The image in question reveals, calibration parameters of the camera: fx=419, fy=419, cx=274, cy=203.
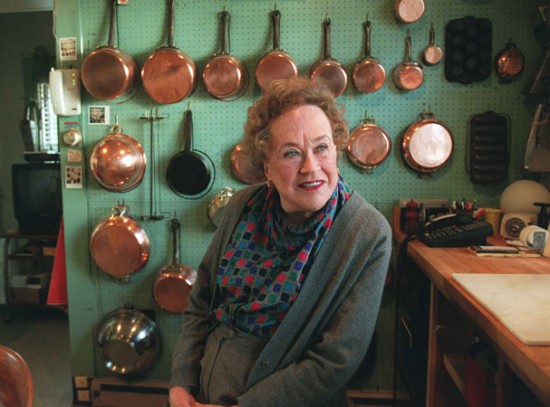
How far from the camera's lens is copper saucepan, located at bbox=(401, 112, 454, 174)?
1947mm

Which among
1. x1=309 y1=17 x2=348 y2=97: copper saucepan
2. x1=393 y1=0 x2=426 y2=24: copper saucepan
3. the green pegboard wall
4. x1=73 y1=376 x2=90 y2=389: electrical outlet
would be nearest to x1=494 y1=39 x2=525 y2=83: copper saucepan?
the green pegboard wall

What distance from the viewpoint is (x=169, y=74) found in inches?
78.7

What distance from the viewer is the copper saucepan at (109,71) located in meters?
2.01

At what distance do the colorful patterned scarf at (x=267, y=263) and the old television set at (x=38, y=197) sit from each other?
2.63 m

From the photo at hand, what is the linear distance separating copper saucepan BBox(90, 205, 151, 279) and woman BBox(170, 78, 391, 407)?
0.91 meters

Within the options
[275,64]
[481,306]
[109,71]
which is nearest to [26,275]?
[109,71]

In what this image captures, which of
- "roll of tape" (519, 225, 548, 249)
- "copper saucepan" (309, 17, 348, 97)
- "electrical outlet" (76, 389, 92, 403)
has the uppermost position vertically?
"copper saucepan" (309, 17, 348, 97)

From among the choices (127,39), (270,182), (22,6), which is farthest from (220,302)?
(22,6)

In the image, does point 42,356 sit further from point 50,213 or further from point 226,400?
point 226,400

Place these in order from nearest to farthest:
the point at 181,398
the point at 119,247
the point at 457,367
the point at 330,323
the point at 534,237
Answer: the point at 330,323 → the point at 181,398 → the point at 457,367 → the point at 534,237 → the point at 119,247

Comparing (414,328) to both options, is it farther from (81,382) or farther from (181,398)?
(81,382)

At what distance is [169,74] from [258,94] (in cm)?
43

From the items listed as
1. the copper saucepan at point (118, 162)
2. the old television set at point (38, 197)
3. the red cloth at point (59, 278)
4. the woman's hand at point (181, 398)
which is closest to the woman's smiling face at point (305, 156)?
the woman's hand at point (181, 398)

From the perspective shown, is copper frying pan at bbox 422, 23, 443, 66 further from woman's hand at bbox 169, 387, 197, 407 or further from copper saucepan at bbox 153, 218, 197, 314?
woman's hand at bbox 169, 387, 197, 407
